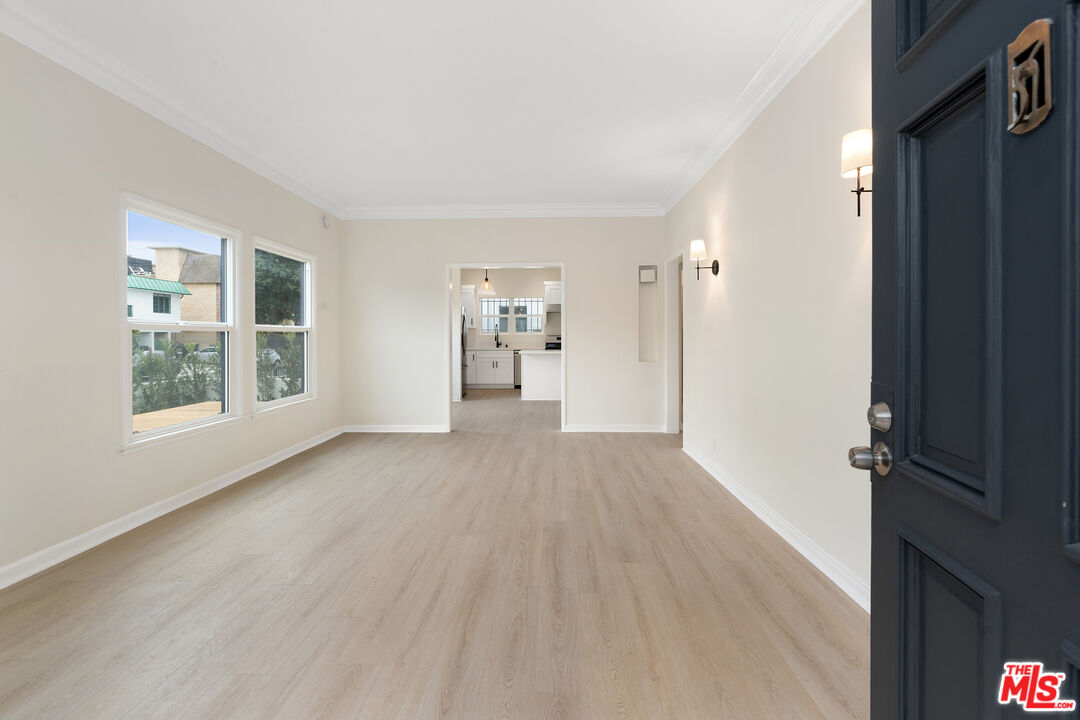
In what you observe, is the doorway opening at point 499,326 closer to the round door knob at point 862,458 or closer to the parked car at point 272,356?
the parked car at point 272,356

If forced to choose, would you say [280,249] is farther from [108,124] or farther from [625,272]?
[625,272]

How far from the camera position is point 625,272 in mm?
6398

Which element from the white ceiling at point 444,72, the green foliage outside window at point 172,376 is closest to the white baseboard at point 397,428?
the green foliage outside window at point 172,376

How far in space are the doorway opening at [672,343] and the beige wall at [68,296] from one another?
465 centimetres

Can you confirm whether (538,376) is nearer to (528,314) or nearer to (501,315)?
(528,314)

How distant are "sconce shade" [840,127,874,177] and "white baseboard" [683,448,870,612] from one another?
1.72 metres

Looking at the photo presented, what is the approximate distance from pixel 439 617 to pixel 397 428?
177 inches

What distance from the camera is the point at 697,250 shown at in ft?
15.1

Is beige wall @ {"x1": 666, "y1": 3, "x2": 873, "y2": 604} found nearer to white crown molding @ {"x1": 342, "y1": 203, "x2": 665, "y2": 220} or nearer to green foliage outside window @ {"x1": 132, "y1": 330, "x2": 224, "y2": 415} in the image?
white crown molding @ {"x1": 342, "y1": 203, "x2": 665, "y2": 220}

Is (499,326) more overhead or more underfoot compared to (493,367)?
more overhead

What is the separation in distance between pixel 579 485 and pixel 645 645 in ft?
7.20

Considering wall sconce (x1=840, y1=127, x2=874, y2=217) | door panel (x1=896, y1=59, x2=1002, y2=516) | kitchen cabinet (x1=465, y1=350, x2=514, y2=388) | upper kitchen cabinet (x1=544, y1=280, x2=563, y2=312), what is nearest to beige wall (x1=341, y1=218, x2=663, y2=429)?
wall sconce (x1=840, y1=127, x2=874, y2=217)

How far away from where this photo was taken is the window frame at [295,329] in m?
4.62

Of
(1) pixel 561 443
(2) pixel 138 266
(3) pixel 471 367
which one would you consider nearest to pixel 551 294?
(3) pixel 471 367
